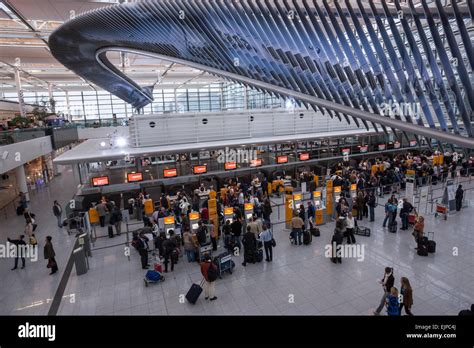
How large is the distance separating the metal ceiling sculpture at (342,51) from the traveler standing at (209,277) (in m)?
4.43

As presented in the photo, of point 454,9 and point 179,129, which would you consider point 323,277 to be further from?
point 179,129

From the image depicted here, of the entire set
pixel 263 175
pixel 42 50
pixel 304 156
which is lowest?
pixel 263 175

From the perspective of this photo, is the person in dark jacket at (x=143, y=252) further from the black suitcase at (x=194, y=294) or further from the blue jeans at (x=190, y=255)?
the black suitcase at (x=194, y=294)

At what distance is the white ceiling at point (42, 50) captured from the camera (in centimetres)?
1653

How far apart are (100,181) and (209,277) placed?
35.1ft

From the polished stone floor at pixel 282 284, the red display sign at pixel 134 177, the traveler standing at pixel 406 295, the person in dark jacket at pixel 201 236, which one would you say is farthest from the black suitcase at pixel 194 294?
the red display sign at pixel 134 177

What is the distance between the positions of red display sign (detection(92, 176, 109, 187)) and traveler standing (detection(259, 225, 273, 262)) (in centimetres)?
1007

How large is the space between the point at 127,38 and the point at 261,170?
12.2 m

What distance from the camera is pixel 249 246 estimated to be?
30.8 feet

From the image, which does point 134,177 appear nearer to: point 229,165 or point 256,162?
point 229,165

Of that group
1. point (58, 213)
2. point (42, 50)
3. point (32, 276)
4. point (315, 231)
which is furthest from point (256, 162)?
point (42, 50)
